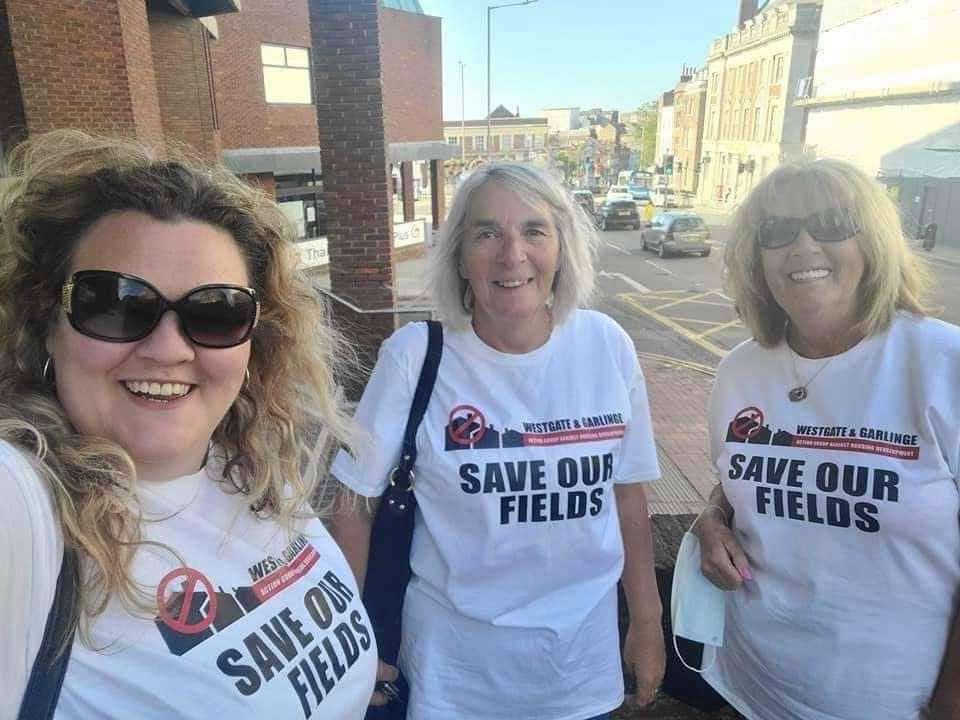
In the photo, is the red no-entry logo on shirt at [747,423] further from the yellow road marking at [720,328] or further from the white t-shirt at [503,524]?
the yellow road marking at [720,328]

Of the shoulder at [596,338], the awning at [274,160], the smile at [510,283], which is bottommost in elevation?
the shoulder at [596,338]

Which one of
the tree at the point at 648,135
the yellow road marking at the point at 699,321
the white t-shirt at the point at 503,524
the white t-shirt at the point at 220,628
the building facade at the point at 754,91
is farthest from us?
the tree at the point at 648,135

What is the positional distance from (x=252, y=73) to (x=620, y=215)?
63.5 feet

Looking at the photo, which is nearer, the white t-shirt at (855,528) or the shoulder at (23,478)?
the shoulder at (23,478)

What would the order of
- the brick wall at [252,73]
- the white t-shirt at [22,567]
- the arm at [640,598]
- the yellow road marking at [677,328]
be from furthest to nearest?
the brick wall at [252,73] < the yellow road marking at [677,328] < the arm at [640,598] < the white t-shirt at [22,567]

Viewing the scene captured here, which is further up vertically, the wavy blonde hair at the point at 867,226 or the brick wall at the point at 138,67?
the brick wall at the point at 138,67

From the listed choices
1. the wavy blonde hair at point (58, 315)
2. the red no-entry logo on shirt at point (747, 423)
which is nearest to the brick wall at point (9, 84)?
the wavy blonde hair at point (58, 315)

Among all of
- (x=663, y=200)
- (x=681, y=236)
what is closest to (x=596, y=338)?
(x=681, y=236)

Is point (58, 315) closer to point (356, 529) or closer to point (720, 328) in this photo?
point (356, 529)

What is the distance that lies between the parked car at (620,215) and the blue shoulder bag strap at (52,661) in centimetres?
3233

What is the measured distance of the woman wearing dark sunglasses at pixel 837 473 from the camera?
1493mm

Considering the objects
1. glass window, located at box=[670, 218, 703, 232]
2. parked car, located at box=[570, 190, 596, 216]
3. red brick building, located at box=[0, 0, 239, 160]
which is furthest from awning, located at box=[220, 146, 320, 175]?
glass window, located at box=[670, 218, 703, 232]

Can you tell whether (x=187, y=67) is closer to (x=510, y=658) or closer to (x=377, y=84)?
(x=377, y=84)

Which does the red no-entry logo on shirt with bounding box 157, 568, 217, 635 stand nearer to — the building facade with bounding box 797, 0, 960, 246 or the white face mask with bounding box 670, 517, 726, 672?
the white face mask with bounding box 670, 517, 726, 672
